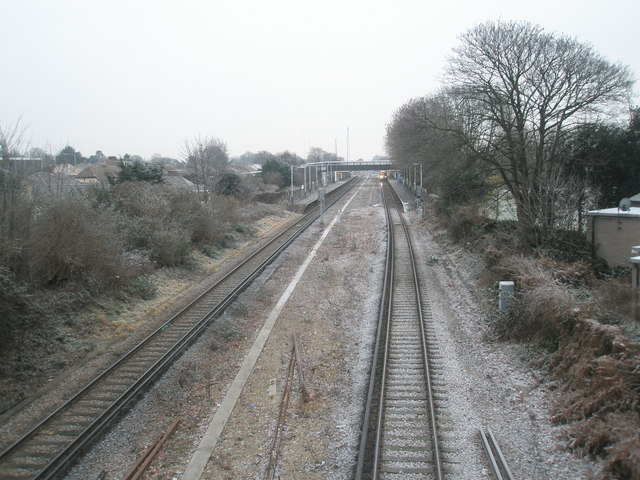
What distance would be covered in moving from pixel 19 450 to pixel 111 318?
639 centimetres

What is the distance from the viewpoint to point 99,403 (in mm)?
9297

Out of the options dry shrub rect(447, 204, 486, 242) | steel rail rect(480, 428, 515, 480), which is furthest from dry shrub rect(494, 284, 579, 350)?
dry shrub rect(447, 204, 486, 242)

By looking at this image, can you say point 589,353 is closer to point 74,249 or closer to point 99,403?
point 99,403

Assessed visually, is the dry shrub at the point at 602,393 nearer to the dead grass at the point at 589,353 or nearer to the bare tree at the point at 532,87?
the dead grass at the point at 589,353

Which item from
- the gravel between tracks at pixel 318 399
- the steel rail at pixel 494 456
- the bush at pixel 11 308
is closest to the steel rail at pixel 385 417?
the gravel between tracks at pixel 318 399

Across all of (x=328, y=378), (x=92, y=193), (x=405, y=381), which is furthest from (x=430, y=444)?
(x=92, y=193)

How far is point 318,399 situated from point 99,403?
13.4 feet

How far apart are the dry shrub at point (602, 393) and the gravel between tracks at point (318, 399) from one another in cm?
37

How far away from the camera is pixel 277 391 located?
989 centimetres

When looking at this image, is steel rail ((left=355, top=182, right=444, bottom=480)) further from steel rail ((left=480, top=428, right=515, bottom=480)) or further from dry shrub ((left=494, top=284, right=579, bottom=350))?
dry shrub ((left=494, top=284, right=579, bottom=350))

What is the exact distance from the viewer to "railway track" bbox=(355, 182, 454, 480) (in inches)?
288

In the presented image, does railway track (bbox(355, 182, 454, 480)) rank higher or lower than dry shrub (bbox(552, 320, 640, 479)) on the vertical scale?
lower

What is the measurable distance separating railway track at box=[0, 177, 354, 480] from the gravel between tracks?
0.28 meters

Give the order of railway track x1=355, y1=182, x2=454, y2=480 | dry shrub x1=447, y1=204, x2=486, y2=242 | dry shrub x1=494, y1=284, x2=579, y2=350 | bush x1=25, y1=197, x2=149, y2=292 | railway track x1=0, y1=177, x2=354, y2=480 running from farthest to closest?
dry shrub x1=447, y1=204, x2=486, y2=242 < bush x1=25, y1=197, x2=149, y2=292 < dry shrub x1=494, y1=284, x2=579, y2=350 < railway track x1=0, y1=177, x2=354, y2=480 < railway track x1=355, y1=182, x2=454, y2=480
